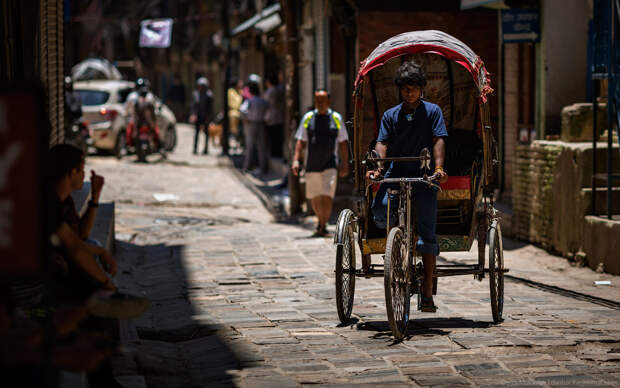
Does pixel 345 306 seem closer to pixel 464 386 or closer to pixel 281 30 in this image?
pixel 464 386

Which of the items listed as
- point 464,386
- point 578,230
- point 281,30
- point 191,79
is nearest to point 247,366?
point 464,386

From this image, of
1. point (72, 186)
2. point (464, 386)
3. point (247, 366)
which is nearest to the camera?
point (72, 186)

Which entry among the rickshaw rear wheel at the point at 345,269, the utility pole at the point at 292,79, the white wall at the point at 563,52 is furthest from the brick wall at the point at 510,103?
the rickshaw rear wheel at the point at 345,269

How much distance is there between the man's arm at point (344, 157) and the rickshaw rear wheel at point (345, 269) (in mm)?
4917

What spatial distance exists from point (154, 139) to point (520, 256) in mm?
16720

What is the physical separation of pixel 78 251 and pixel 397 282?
2967mm

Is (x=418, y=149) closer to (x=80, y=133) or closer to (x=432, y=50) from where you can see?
(x=432, y=50)

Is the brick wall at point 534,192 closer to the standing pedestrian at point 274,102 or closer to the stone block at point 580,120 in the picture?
the stone block at point 580,120

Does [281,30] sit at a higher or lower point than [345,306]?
higher

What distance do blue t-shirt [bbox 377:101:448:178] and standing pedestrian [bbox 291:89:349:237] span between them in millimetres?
5565

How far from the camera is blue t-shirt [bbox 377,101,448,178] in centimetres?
841

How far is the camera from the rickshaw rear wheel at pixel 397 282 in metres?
7.66

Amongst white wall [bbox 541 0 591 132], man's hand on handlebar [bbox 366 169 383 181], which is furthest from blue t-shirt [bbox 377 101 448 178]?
white wall [bbox 541 0 591 132]

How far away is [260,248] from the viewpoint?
45.1 ft
